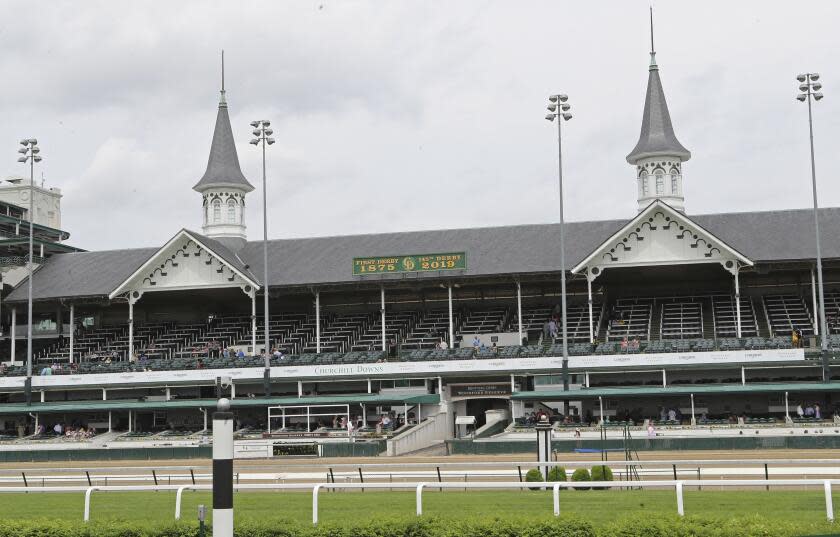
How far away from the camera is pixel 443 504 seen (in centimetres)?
2100

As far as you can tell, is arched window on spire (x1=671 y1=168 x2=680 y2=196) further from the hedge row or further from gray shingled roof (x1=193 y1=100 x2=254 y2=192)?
the hedge row

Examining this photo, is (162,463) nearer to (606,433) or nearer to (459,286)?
(606,433)

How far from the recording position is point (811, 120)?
141 feet

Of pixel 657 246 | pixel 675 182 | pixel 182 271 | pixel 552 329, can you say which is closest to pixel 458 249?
pixel 552 329

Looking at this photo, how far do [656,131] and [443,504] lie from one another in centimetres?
4031

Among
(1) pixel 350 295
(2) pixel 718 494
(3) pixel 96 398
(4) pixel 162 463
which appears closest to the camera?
(2) pixel 718 494

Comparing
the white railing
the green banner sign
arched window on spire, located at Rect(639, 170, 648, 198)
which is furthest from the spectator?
the white railing

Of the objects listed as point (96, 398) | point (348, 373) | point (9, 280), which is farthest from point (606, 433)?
point (9, 280)

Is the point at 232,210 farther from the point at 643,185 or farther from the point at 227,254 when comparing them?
the point at 643,185

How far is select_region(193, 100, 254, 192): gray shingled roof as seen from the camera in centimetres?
6122

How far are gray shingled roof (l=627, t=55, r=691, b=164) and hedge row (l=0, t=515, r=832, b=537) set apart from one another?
43855mm

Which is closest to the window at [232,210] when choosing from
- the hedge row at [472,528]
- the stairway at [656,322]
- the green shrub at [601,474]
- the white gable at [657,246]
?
the white gable at [657,246]

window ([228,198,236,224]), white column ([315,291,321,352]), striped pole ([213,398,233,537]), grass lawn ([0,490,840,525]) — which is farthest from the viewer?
window ([228,198,236,224])

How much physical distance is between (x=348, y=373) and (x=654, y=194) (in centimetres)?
1824
